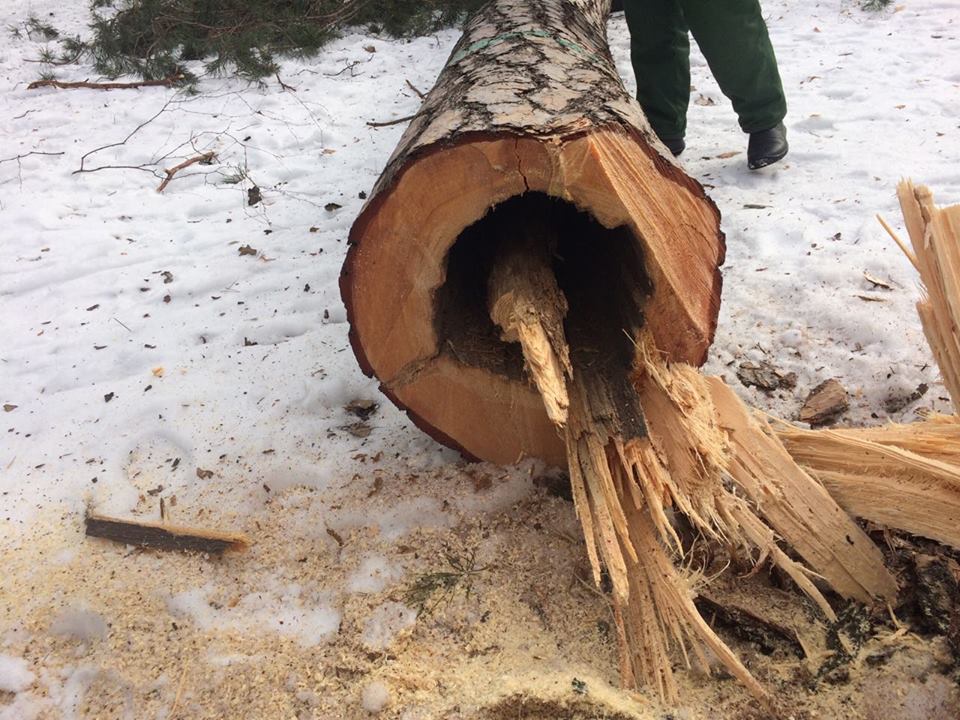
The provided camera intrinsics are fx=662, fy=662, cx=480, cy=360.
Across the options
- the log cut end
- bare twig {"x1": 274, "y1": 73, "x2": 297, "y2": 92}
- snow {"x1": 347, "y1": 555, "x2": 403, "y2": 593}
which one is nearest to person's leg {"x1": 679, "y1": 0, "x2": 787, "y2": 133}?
the log cut end

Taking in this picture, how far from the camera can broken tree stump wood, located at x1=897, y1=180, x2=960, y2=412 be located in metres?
1.35

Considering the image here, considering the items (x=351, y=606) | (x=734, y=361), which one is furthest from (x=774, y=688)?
(x=734, y=361)

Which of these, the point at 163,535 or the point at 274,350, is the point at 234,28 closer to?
the point at 274,350

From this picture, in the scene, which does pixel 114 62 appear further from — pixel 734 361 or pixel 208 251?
pixel 734 361

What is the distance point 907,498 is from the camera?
135 centimetres

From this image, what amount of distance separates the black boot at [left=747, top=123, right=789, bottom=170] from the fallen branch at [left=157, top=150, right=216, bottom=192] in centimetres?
277

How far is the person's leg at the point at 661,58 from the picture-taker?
307 cm

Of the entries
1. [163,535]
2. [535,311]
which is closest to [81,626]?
[163,535]

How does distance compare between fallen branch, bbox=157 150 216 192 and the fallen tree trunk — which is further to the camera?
fallen branch, bbox=157 150 216 192

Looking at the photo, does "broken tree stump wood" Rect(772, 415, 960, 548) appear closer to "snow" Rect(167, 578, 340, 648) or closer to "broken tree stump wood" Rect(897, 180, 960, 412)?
"broken tree stump wood" Rect(897, 180, 960, 412)

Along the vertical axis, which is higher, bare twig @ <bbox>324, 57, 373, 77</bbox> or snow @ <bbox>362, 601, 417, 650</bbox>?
bare twig @ <bbox>324, 57, 373, 77</bbox>

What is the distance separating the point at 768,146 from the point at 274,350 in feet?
7.58

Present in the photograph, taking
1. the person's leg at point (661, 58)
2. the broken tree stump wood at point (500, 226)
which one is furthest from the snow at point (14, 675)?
the person's leg at point (661, 58)

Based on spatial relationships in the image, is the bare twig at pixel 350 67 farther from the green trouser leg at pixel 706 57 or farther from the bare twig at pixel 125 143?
the green trouser leg at pixel 706 57
